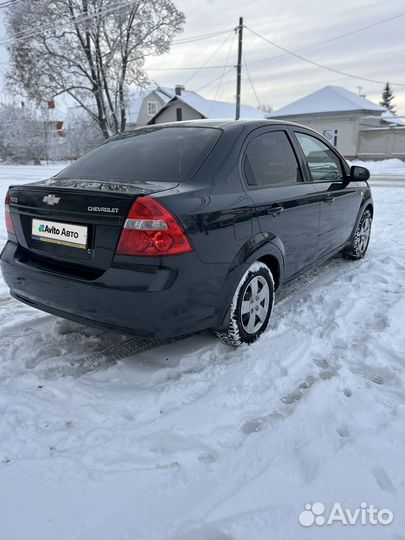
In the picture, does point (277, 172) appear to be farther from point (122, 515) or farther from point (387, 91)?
point (387, 91)

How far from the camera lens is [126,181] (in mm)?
2650

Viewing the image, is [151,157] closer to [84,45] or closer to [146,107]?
[84,45]

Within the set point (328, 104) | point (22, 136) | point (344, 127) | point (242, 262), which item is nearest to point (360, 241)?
point (242, 262)

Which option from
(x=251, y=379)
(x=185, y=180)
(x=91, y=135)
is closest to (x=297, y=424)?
(x=251, y=379)

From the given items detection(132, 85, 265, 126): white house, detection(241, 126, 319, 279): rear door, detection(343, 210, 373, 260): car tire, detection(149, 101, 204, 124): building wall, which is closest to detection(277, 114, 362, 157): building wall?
detection(132, 85, 265, 126): white house

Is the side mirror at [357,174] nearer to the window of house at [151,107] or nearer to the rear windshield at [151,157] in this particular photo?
the rear windshield at [151,157]

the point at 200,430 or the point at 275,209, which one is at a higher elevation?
the point at 275,209

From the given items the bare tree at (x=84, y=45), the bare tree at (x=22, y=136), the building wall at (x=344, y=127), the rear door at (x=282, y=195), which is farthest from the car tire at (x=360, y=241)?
the bare tree at (x=22, y=136)

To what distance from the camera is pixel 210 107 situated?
40.7 m

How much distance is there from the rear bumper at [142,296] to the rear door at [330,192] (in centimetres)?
173

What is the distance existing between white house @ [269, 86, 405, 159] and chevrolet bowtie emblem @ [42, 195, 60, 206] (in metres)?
31.2

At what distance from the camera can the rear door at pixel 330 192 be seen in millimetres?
3883

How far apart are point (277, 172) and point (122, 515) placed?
2554 millimetres

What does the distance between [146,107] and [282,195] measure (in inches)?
1852
